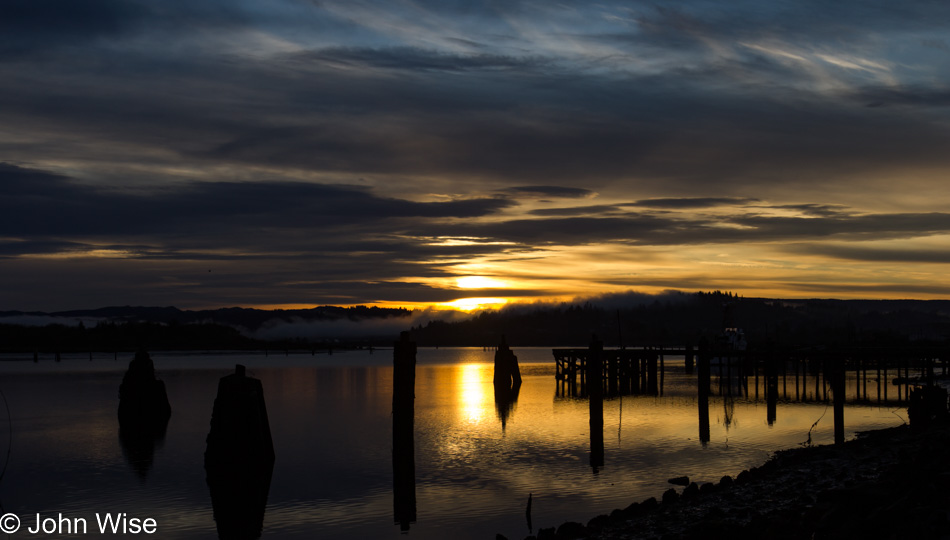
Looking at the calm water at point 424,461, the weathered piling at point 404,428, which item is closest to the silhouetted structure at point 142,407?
the calm water at point 424,461

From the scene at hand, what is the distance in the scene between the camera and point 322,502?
85.1 feet

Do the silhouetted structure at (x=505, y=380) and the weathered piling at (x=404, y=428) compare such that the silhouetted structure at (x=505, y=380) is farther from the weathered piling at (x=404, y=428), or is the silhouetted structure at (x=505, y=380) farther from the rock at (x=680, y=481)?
the weathered piling at (x=404, y=428)

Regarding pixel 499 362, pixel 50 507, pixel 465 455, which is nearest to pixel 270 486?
pixel 50 507

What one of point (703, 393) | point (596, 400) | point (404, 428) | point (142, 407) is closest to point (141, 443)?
point (142, 407)

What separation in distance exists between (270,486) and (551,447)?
13.7 metres

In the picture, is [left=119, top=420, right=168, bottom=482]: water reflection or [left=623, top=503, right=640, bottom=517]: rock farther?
[left=119, top=420, right=168, bottom=482]: water reflection

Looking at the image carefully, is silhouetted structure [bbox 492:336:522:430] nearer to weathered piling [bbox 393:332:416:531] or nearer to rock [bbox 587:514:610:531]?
weathered piling [bbox 393:332:416:531]

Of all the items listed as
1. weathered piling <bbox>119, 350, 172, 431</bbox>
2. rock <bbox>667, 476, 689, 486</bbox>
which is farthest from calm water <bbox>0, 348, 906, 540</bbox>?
weathered piling <bbox>119, 350, 172, 431</bbox>

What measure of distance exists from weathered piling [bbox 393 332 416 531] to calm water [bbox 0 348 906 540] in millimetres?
536

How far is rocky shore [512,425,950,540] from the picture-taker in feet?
41.4

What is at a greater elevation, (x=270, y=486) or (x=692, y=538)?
(x=692, y=538)

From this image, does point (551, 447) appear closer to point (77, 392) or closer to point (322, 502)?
point (322, 502)

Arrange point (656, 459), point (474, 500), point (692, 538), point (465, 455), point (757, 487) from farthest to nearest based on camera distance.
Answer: point (465, 455)
point (656, 459)
point (474, 500)
point (757, 487)
point (692, 538)
